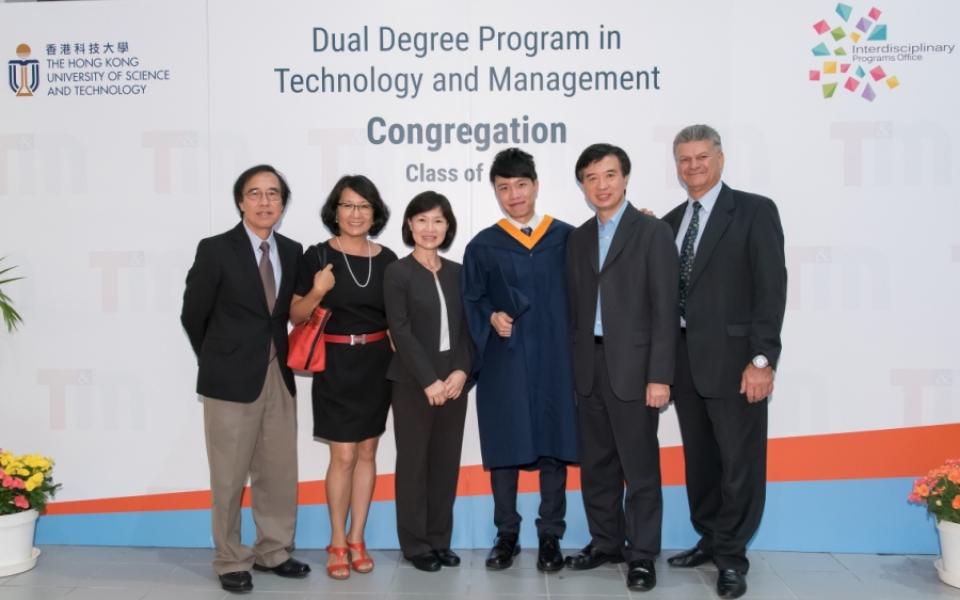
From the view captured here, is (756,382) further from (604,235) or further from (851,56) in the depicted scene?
(851,56)

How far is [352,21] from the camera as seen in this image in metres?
4.05

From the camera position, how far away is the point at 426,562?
12.1ft

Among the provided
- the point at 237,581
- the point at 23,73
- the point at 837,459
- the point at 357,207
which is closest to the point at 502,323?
the point at 357,207

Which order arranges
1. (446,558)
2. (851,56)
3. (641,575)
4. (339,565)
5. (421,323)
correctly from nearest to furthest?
(641,575) → (421,323) → (339,565) → (446,558) → (851,56)

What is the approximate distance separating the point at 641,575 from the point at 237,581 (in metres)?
1.74

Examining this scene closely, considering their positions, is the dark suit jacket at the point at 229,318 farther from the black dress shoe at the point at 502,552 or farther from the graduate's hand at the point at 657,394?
the graduate's hand at the point at 657,394

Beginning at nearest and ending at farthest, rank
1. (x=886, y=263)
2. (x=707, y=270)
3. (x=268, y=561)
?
(x=707, y=270) → (x=268, y=561) → (x=886, y=263)

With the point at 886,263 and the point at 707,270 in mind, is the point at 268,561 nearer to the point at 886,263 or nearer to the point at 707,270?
the point at 707,270

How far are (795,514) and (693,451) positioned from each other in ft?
2.54

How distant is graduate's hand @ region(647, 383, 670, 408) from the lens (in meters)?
3.36

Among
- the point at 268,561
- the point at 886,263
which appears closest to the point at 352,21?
the point at 268,561

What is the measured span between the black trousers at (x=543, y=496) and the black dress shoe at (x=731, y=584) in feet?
2.41

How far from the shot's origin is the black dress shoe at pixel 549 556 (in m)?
3.67

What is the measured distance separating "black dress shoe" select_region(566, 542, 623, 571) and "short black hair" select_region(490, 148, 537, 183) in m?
1.74
